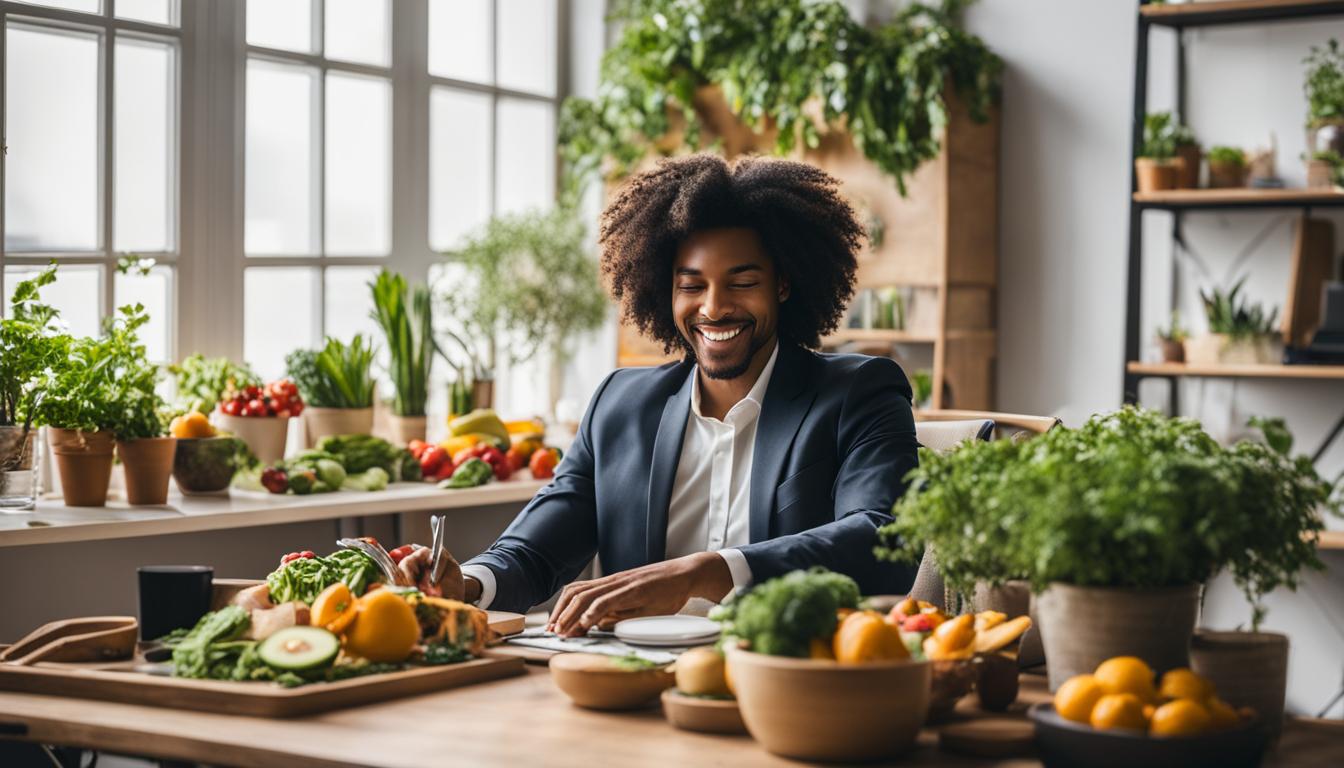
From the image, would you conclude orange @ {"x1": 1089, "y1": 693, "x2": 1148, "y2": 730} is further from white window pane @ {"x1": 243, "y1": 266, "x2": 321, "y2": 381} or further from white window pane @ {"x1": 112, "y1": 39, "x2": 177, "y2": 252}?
white window pane @ {"x1": 243, "y1": 266, "x2": 321, "y2": 381}

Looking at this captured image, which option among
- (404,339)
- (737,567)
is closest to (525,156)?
(404,339)

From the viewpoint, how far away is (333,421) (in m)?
4.00

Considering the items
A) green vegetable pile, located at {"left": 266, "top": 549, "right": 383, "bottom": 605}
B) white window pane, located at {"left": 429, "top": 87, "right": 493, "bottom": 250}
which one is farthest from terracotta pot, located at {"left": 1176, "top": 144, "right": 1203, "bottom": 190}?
green vegetable pile, located at {"left": 266, "top": 549, "right": 383, "bottom": 605}

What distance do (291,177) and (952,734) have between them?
3.34 metres

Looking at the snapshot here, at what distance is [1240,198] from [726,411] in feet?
7.01

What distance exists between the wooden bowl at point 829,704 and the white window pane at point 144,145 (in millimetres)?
2996

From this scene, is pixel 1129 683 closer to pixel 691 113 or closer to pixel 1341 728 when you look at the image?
pixel 1341 728

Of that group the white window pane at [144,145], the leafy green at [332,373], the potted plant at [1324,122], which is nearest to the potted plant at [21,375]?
the white window pane at [144,145]

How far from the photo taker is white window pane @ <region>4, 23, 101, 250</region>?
360 cm

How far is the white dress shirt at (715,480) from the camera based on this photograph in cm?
242

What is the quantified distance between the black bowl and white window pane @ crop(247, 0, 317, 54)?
11.3 ft

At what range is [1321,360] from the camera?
3.92m

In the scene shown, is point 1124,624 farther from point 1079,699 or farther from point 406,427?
point 406,427

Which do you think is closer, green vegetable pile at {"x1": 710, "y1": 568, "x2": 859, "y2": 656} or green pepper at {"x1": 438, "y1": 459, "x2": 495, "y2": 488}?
green vegetable pile at {"x1": 710, "y1": 568, "x2": 859, "y2": 656}
